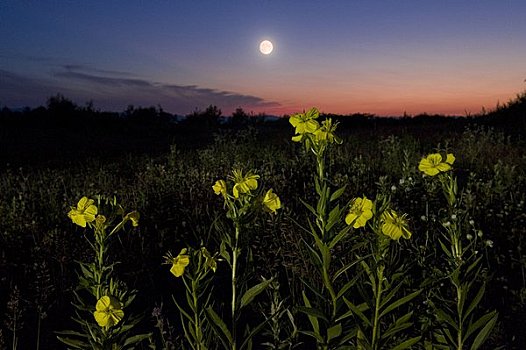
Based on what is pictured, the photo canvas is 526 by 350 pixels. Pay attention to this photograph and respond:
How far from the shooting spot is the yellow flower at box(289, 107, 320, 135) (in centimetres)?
177

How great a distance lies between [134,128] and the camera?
1897 centimetres

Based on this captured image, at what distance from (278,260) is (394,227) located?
6.68ft

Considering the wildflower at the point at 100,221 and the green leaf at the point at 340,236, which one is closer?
the green leaf at the point at 340,236

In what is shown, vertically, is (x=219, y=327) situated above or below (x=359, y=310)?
below

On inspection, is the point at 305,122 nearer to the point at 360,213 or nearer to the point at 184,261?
the point at 360,213

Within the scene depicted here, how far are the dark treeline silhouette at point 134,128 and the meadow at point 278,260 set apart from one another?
4432 mm

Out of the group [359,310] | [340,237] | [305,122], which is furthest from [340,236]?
[305,122]

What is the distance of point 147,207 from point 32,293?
1.69 metres

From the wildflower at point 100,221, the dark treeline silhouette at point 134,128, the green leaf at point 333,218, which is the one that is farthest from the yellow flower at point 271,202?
the dark treeline silhouette at point 134,128

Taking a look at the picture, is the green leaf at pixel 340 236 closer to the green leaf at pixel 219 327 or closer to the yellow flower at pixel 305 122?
the yellow flower at pixel 305 122

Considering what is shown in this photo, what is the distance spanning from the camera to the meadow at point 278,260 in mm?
1763

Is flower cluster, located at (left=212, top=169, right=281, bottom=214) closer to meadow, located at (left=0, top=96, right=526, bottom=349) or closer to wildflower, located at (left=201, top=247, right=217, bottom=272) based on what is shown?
meadow, located at (left=0, top=96, right=526, bottom=349)

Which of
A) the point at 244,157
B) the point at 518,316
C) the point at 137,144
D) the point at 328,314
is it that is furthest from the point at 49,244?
the point at 137,144

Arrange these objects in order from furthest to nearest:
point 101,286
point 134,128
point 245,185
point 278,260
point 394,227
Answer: point 134,128, point 278,260, point 101,286, point 245,185, point 394,227
